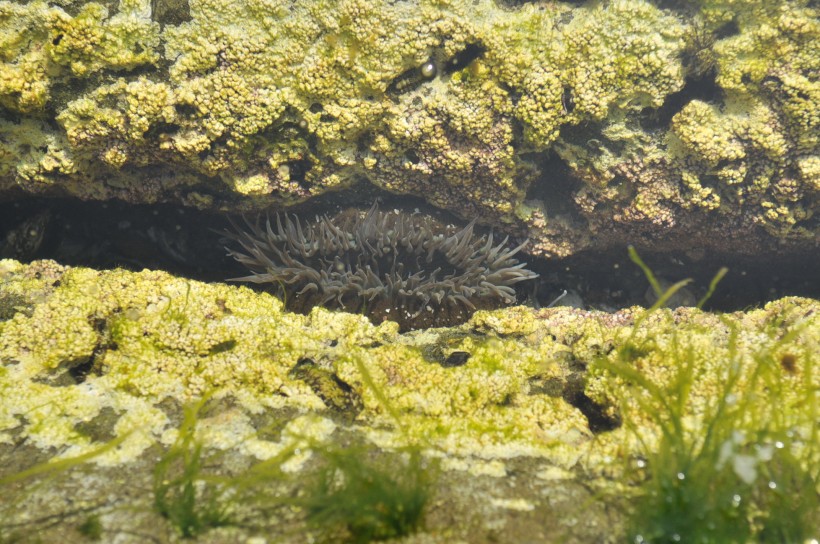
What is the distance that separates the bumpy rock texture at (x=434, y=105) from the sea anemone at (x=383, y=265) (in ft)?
1.12

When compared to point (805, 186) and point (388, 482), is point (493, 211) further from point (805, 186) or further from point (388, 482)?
point (388, 482)

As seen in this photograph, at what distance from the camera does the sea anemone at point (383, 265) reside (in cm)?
427

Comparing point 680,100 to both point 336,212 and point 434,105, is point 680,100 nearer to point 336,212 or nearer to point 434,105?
point 434,105

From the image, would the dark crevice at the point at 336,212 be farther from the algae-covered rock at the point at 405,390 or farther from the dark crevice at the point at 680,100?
the algae-covered rock at the point at 405,390

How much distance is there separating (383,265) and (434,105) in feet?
4.69

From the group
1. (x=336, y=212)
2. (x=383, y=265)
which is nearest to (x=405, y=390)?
(x=383, y=265)

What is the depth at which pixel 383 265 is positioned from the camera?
4.67 metres

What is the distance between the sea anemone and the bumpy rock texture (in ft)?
1.12

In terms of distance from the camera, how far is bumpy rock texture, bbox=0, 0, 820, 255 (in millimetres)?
3629

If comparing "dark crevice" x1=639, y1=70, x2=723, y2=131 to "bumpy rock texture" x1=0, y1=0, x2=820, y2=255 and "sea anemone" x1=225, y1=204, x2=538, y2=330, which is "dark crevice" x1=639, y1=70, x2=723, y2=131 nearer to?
"bumpy rock texture" x1=0, y1=0, x2=820, y2=255

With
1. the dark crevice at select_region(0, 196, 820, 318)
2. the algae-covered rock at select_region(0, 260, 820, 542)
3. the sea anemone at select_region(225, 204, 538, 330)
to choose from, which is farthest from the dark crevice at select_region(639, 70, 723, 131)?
the algae-covered rock at select_region(0, 260, 820, 542)

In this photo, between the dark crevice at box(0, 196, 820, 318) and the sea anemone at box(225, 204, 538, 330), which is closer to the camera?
the sea anemone at box(225, 204, 538, 330)

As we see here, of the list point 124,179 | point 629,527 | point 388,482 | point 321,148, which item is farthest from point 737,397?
point 124,179

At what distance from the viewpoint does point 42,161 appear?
3.79 m
